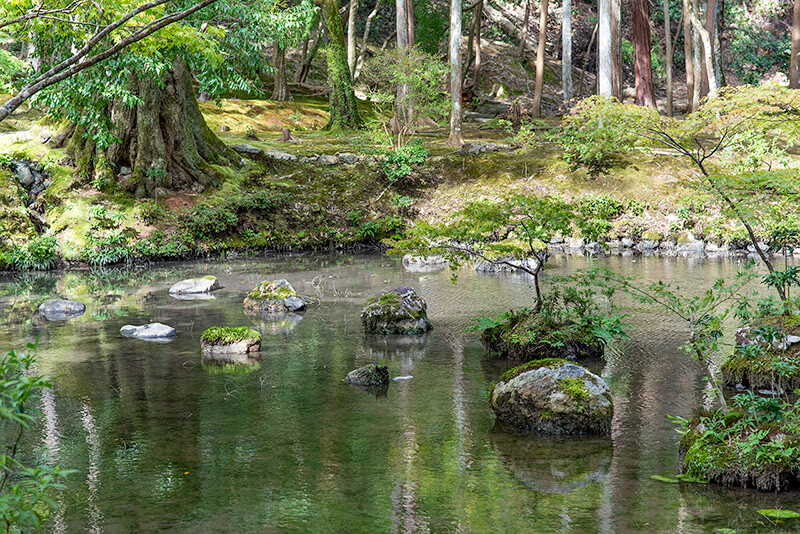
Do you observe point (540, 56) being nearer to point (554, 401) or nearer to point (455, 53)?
point (455, 53)

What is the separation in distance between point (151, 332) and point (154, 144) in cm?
1099

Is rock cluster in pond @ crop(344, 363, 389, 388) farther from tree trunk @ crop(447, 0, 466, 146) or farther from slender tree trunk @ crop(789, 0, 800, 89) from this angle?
slender tree trunk @ crop(789, 0, 800, 89)

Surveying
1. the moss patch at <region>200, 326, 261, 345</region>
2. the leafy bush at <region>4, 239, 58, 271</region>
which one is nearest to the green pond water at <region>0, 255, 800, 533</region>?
the moss patch at <region>200, 326, 261, 345</region>

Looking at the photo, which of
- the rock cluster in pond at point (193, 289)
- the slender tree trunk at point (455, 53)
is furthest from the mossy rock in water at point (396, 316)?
the slender tree trunk at point (455, 53)

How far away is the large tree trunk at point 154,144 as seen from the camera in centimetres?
2038

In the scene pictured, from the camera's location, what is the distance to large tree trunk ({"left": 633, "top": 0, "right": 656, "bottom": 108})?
2703 cm

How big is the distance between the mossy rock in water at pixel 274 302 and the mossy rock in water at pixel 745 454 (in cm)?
877

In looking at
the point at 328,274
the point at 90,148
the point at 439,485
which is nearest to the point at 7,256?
the point at 90,148

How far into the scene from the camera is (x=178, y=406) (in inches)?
308

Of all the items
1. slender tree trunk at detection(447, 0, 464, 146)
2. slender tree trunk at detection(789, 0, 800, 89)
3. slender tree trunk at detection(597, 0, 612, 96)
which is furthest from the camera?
slender tree trunk at detection(789, 0, 800, 89)

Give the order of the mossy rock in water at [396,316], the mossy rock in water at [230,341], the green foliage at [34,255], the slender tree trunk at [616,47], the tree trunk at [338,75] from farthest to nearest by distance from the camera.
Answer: the tree trunk at [338,75]
the slender tree trunk at [616,47]
the green foliage at [34,255]
the mossy rock in water at [396,316]
the mossy rock in water at [230,341]

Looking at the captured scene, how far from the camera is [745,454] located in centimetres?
539

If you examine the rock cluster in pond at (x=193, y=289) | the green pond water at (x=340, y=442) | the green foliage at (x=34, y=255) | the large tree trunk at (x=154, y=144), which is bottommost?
the green pond water at (x=340, y=442)

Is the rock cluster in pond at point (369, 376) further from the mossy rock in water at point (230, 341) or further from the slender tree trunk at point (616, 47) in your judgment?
the slender tree trunk at point (616, 47)
